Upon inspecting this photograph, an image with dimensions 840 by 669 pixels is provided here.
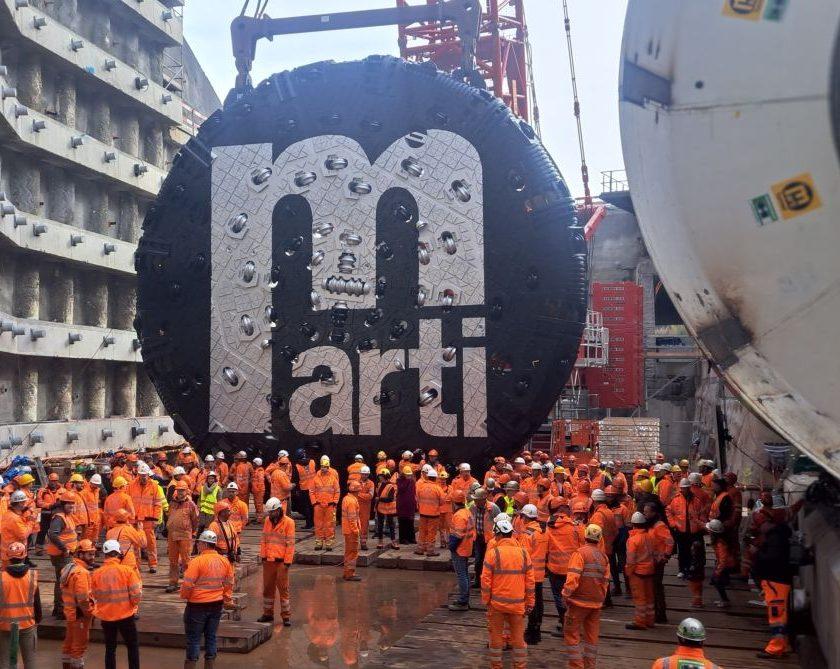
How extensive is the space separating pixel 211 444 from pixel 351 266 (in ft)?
16.5

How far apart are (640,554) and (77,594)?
5.94 meters

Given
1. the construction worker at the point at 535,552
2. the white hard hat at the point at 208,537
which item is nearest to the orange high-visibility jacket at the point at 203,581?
the white hard hat at the point at 208,537

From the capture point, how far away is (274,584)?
408 inches

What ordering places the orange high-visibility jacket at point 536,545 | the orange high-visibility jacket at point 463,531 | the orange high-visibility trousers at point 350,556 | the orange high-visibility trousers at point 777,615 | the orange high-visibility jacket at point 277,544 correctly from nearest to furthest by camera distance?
the orange high-visibility trousers at point 777,615, the orange high-visibility jacket at point 536,545, the orange high-visibility jacket at point 277,544, the orange high-visibility jacket at point 463,531, the orange high-visibility trousers at point 350,556

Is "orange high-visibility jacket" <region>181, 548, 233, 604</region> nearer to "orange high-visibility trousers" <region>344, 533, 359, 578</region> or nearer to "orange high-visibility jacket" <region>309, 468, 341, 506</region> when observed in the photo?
"orange high-visibility trousers" <region>344, 533, 359, 578</region>

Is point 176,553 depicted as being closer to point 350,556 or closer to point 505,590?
point 350,556

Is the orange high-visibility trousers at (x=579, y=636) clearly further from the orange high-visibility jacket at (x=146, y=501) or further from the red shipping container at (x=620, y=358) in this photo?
the red shipping container at (x=620, y=358)

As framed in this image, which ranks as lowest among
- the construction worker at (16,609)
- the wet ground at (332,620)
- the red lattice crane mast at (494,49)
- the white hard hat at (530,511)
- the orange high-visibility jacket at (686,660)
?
the wet ground at (332,620)

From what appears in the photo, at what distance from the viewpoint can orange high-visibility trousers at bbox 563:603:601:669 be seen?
8125 mm

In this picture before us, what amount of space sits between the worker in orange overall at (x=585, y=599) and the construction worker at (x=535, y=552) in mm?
1283

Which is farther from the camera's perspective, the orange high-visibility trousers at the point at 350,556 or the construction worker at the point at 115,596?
the orange high-visibility trousers at the point at 350,556

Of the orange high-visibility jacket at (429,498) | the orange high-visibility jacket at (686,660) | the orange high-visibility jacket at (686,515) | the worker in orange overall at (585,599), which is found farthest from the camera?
the orange high-visibility jacket at (429,498)

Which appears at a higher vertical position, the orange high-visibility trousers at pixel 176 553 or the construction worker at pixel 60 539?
the construction worker at pixel 60 539

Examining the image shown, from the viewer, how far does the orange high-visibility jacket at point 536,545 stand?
9.59 m
